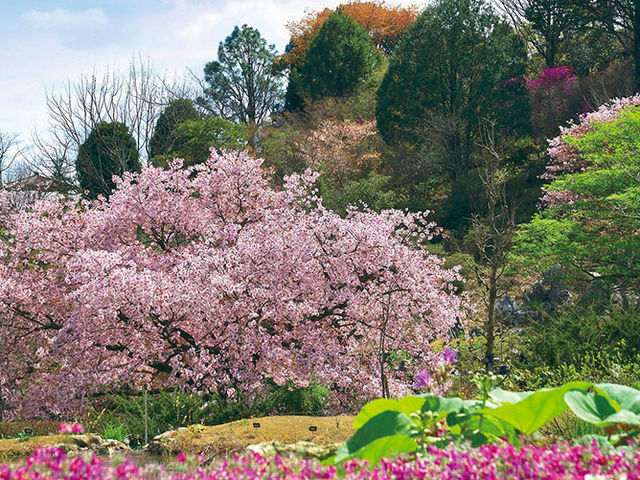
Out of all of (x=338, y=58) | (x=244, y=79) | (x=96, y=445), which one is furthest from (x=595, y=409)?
(x=244, y=79)

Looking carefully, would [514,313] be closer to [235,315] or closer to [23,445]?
[235,315]

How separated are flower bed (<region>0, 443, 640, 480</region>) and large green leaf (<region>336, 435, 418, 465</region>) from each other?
131 millimetres

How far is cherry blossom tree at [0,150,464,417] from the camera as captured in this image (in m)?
7.43

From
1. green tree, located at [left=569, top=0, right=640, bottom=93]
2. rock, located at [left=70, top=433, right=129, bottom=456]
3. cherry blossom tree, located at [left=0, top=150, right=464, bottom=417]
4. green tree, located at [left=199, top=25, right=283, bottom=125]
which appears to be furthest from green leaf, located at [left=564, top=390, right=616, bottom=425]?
green tree, located at [left=199, top=25, right=283, bottom=125]

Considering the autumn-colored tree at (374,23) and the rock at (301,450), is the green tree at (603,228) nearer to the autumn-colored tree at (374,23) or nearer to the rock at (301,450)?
the rock at (301,450)

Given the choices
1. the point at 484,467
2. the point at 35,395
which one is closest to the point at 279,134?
the point at 35,395

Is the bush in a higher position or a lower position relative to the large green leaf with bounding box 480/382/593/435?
lower

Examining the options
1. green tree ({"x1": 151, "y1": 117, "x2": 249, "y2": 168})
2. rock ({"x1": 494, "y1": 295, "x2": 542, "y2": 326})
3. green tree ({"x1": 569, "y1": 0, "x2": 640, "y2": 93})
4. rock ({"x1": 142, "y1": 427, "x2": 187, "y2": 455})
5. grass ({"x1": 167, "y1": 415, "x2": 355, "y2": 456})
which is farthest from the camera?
green tree ({"x1": 151, "y1": 117, "x2": 249, "y2": 168})

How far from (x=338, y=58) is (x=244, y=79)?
1037 centimetres

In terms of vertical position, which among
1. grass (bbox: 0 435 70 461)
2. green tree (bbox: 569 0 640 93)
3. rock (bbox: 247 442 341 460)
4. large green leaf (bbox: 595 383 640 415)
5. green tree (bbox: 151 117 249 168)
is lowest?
grass (bbox: 0 435 70 461)

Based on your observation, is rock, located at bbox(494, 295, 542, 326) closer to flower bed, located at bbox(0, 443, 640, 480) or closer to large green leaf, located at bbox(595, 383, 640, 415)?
large green leaf, located at bbox(595, 383, 640, 415)

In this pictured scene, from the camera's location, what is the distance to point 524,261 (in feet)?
36.9

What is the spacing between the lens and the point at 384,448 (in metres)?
2.81

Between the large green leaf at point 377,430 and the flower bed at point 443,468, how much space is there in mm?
230
